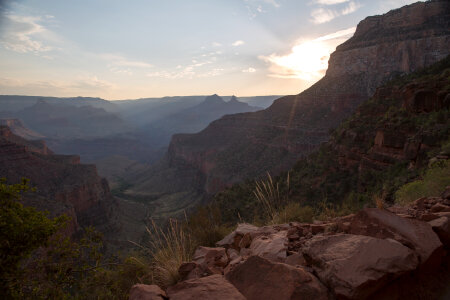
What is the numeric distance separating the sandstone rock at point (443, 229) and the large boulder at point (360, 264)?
24.3 inches

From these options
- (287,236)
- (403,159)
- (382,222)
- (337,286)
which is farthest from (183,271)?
(403,159)

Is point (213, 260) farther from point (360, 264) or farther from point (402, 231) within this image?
point (402, 231)

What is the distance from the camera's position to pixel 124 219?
43.9 m

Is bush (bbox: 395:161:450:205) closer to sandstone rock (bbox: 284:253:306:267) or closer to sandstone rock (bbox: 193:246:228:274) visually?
sandstone rock (bbox: 284:253:306:267)

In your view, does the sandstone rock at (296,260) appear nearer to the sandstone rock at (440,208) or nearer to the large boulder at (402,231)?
the large boulder at (402,231)

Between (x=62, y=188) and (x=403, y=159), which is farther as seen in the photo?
(x=62, y=188)

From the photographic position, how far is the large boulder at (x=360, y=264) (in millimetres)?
2320

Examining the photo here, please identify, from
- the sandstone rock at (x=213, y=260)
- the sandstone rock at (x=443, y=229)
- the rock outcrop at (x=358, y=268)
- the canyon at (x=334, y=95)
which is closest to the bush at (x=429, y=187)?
the rock outcrop at (x=358, y=268)

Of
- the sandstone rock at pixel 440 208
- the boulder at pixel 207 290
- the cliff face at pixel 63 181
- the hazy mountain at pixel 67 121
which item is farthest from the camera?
the hazy mountain at pixel 67 121

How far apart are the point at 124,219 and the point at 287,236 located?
44.7 m

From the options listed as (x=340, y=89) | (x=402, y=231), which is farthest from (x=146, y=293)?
(x=340, y=89)

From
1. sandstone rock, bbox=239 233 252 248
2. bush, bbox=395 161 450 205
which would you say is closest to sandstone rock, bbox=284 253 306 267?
sandstone rock, bbox=239 233 252 248

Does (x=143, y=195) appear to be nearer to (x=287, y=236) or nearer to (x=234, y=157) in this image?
(x=234, y=157)

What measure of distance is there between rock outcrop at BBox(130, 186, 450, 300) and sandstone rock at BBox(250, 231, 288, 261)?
2cm
